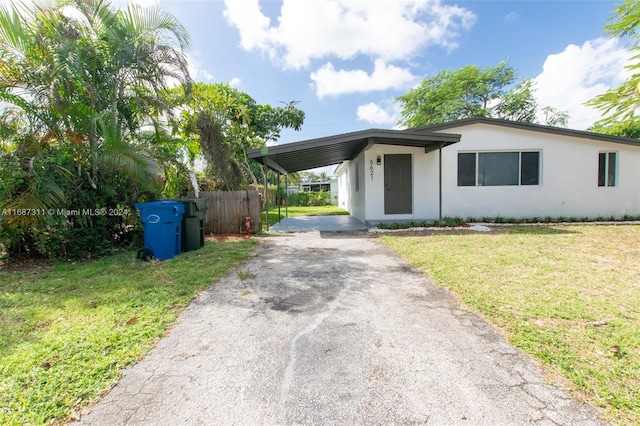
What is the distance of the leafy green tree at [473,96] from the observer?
74.7 ft

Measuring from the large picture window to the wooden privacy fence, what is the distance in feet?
23.3

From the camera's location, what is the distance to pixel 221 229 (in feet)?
28.6

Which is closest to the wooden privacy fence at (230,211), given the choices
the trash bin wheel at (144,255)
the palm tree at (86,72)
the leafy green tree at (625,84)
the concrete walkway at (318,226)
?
the concrete walkway at (318,226)

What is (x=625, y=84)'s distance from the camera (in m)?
6.86

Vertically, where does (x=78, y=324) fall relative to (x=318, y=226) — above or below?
below

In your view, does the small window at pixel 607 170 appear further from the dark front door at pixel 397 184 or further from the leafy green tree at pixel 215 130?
the leafy green tree at pixel 215 130

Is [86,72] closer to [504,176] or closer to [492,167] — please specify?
[492,167]

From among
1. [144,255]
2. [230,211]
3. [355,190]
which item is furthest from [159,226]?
[355,190]

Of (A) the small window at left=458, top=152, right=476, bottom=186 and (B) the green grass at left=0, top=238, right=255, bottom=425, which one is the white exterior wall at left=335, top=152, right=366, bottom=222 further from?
(B) the green grass at left=0, top=238, right=255, bottom=425

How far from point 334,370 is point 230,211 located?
737cm

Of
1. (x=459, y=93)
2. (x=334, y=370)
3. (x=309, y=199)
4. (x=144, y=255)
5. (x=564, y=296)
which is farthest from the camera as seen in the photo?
(x=309, y=199)

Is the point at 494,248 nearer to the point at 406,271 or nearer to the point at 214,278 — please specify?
the point at 406,271

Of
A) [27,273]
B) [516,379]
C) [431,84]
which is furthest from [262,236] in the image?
[431,84]

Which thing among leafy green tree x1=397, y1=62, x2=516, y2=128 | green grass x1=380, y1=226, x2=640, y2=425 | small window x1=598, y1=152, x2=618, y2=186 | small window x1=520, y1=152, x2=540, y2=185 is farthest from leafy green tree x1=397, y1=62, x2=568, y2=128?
green grass x1=380, y1=226, x2=640, y2=425
